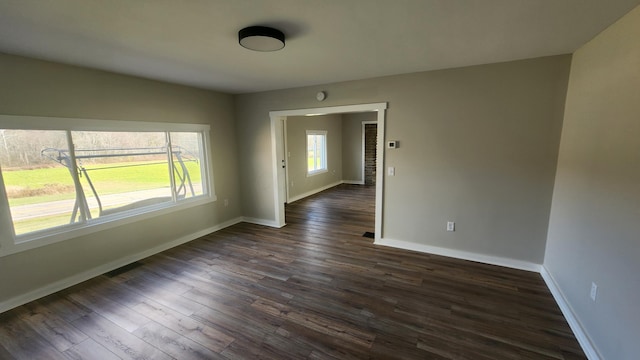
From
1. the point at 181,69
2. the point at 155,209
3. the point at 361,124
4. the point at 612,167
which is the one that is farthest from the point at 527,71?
the point at 361,124

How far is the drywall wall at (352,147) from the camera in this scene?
8875mm

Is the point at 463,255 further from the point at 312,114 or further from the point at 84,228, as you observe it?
the point at 84,228

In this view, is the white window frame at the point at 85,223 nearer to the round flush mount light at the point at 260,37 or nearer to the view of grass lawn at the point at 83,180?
the view of grass lawn at the point at 83,180

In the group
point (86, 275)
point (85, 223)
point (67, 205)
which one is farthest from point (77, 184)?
point (86, 275)

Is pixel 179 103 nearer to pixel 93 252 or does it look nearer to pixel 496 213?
pixel 93 252

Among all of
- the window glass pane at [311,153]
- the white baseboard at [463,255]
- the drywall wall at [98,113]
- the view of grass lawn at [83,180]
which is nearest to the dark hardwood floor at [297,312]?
the white baseboard at [463,255]

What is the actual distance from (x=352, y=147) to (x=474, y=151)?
5.91 metres

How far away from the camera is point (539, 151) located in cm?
288

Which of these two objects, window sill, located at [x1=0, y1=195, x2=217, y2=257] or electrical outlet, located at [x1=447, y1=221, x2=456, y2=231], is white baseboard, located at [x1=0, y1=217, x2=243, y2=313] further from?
electrical outlet, located at [x1=447, y1=221, x2=456, y2=231]

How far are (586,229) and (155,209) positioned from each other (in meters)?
4.92

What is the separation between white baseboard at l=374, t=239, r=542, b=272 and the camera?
312cm

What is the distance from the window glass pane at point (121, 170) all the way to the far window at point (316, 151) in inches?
164

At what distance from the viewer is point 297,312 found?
2.43 m

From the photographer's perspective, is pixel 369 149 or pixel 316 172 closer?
pixel 316 172
